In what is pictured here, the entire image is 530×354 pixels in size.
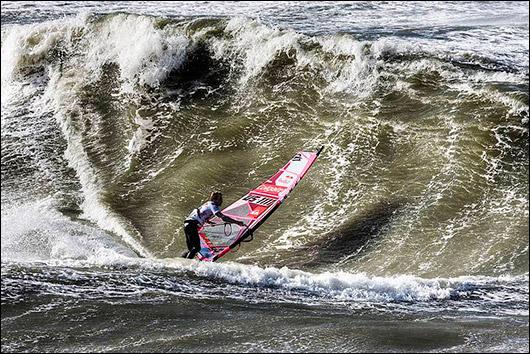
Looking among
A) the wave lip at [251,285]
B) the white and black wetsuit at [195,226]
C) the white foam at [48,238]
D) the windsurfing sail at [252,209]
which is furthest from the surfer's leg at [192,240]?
the wave lip at [251,285]

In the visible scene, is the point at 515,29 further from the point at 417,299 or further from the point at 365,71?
the point at 417,299

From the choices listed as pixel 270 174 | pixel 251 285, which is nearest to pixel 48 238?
pixel 251 285

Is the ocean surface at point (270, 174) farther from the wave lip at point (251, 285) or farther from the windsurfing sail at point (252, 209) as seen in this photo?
the windsurfing sail at point (252, 209)

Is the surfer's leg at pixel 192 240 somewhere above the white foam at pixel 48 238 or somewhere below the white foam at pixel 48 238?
below

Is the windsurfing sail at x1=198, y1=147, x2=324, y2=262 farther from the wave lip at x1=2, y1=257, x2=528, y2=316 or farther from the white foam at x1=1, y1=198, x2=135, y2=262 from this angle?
the wave lip at x1=2, y1=257, x2=528, y2=316

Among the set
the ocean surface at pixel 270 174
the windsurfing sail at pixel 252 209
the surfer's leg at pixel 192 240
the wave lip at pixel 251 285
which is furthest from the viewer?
the windsurfing sail at pixel 252 209

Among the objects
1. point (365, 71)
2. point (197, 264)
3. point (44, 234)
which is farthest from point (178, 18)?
point (197, 264)

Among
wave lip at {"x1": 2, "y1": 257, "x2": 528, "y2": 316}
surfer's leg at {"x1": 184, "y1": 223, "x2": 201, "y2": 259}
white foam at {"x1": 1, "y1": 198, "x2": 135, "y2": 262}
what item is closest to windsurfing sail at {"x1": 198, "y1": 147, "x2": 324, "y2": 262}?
surfer's leg at {"x1": 184, "y1": 223, "x2": 201, "y2": 259}

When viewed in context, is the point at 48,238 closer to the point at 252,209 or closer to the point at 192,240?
the point at 192,240
